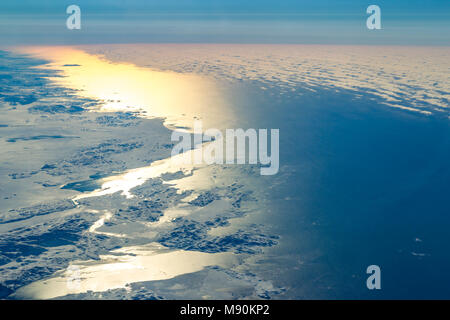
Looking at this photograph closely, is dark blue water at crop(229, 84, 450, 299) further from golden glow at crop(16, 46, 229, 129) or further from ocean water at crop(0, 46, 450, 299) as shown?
golden glow at crop(16, 46, 229, 129)

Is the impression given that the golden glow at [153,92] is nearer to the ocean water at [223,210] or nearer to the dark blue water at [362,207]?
the ocean water at [223,210]

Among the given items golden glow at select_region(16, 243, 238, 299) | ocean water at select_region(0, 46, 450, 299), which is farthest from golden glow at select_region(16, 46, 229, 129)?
golden glow at select_region(16, 243, 238, 299)

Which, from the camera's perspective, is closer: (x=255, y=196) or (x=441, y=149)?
(x=255, y=196)

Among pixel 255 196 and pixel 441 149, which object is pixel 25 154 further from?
pixel 441 149

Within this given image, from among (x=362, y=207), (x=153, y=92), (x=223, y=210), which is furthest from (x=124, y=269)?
(x=153, y=92)

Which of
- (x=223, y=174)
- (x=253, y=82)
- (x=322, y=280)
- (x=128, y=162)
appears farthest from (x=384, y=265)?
(x=253, y=82)

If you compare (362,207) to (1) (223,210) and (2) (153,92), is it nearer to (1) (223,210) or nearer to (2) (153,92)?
(1) (223,210)
